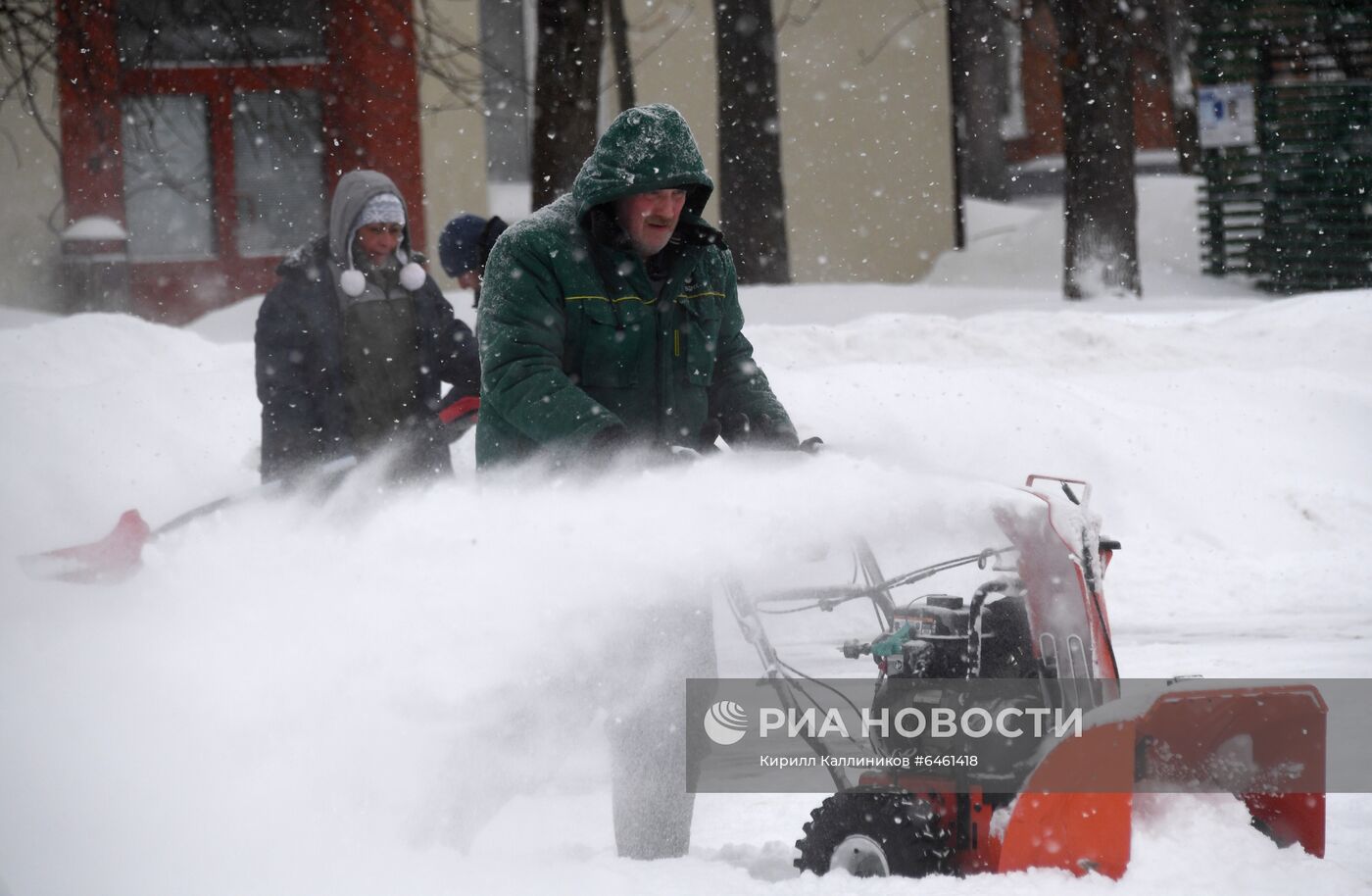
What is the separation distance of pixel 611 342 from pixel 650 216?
0.31 m

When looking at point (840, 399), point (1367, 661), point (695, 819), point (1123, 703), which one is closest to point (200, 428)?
point (840, 399)

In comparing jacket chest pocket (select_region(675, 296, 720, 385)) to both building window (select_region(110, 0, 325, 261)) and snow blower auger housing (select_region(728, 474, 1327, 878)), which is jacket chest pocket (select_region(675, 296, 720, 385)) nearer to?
snow blower auger housing (select_region(728, 474, 1327, 878))

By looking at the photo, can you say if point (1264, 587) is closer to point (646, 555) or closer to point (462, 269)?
point (462, 269)

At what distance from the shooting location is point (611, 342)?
3.71 metres

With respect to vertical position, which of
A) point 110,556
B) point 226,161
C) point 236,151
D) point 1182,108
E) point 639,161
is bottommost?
point 110,556

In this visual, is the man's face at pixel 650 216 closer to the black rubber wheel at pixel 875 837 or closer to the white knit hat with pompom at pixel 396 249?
the black rubber wheel at pixel 875 837

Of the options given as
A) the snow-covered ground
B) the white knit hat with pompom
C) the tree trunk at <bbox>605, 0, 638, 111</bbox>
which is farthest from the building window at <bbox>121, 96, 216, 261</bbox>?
the white knit hat with pompom

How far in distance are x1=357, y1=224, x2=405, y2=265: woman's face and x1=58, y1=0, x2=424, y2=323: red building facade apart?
11.4m

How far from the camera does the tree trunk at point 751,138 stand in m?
15.4

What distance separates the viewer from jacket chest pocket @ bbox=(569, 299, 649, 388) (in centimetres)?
369

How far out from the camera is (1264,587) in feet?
24.6

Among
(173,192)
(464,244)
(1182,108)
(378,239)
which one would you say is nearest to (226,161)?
(173,192)

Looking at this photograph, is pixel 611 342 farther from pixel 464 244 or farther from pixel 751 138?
pixel 751 138

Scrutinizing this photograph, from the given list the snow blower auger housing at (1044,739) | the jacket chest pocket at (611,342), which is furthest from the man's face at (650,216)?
the snow blower auger housing at (1044,739)
